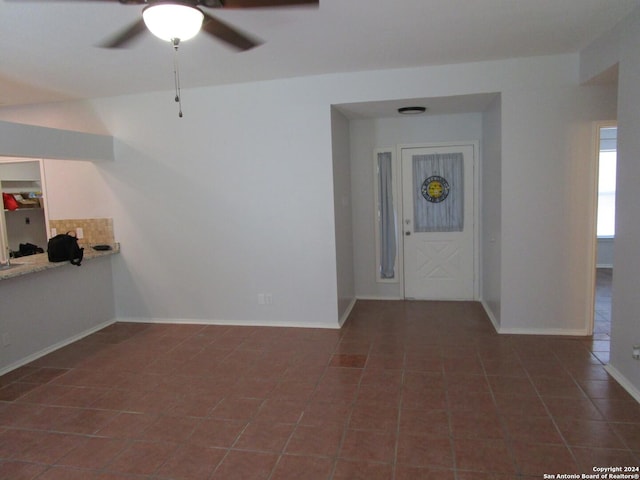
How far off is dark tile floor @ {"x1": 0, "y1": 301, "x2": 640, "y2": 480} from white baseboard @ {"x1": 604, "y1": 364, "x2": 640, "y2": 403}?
42mm

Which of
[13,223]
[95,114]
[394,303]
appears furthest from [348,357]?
[13,223]

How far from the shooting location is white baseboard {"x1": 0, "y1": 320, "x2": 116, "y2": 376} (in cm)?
Result: 379

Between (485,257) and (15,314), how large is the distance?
4.75 meters

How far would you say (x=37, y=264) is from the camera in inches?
160

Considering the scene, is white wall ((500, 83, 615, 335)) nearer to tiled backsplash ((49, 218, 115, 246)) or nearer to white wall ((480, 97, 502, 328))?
white wall ((480, 97, 502, 328))

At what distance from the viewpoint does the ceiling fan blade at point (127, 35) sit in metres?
2.33

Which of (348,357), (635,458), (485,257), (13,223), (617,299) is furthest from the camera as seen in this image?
(13,223)

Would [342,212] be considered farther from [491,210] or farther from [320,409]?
A: [320,409]

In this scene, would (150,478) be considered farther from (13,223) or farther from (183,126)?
(13,223)

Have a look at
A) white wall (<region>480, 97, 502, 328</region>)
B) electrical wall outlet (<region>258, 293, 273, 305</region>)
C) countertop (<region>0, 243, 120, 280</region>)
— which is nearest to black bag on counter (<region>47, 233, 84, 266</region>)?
countertop (<region>0, 243, 120, 280</region>)

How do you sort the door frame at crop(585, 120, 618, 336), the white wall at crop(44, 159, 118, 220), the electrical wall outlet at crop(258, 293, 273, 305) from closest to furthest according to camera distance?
1. the door frame at crop(585, 120, 618, 336)
2. the electrical wall outlet at crop(258, 293, 273, 305)
3. the white wall at crop(44, 159, 118, 220)

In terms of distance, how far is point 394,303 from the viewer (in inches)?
216

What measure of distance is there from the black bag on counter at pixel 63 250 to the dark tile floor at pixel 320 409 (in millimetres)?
870

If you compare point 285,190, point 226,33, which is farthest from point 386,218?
point 226,33
